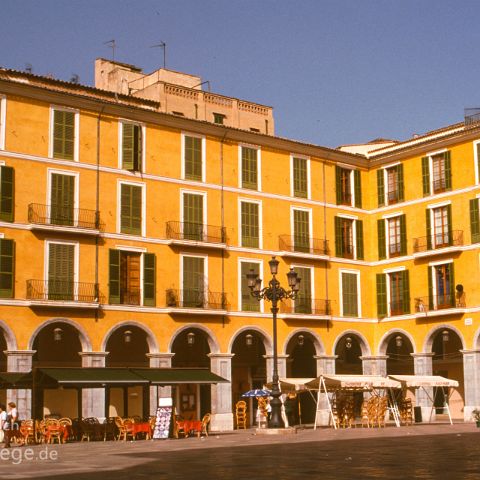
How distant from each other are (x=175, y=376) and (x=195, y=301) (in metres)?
5.31

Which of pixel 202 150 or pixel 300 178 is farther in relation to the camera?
pixel 300 178

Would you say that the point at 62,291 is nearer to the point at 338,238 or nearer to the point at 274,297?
the point at 274,297

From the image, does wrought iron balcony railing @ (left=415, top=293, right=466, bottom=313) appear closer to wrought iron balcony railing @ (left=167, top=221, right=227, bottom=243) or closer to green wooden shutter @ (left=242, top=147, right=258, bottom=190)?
green wooden shutter @ (left=242, top=147, right=258, bottom=190)

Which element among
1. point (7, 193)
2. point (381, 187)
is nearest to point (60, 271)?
point (7, 193)

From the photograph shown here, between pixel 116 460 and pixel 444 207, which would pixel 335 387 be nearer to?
pixel 444 207

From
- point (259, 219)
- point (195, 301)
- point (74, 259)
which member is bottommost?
point (195, 301)

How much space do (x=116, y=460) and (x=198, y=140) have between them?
23071mm

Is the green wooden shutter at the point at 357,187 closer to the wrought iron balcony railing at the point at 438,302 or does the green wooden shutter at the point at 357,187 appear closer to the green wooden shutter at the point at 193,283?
the wrought iron balcony railing at the point at 438,302

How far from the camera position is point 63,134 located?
37844 millimetres

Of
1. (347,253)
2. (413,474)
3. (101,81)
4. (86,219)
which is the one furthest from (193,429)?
(101,81)

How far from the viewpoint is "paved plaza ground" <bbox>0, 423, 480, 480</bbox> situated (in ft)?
54.5

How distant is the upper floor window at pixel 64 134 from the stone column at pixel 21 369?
27.2 ft

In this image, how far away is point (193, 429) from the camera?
34531 millimetres

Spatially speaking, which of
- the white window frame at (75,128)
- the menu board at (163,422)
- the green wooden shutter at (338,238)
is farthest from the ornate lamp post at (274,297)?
the green wooden shutter at (338,238)
